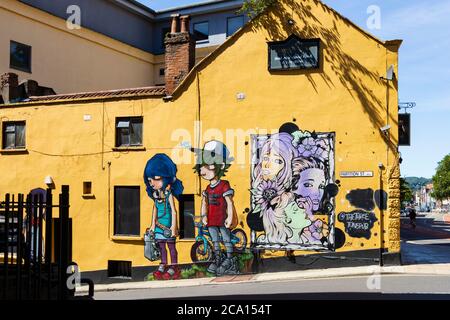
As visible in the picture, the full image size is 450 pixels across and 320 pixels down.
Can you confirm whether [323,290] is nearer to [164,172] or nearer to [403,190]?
[164,172]

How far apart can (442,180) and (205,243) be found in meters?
81.9

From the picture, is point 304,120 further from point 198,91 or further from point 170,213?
point 170,213

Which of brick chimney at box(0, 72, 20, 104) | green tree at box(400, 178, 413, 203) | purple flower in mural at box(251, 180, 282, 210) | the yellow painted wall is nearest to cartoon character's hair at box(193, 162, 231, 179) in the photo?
the yellow painted wall

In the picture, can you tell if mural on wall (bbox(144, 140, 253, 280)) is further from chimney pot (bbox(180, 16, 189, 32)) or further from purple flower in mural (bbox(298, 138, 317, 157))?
chimney pot (bbox(180, 16, 189, 32))

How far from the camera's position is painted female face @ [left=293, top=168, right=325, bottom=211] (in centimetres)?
1628

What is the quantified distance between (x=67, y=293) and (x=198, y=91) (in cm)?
1128

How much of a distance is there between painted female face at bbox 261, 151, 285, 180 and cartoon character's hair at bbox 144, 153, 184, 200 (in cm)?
315

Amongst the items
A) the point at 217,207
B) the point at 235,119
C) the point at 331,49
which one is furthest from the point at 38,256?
the point at 331,49

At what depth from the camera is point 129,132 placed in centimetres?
1855

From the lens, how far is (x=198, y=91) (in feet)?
58.4

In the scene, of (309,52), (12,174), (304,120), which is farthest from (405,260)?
(12,174)

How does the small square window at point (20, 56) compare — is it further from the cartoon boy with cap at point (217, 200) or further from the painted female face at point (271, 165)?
the painted female face at point (271, 165)

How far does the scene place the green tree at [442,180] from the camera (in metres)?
87.0

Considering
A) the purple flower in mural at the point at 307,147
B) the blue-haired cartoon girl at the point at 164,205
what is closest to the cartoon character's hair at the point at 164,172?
the blue-haired cartoon girl at the point at 164,205
